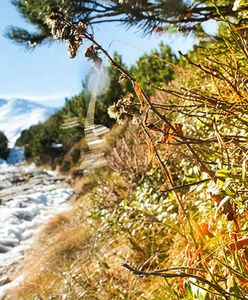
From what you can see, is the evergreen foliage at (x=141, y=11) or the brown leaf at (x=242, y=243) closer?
the brown leaf at (x=242, y=243)

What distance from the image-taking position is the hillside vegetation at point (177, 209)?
1.08 meters

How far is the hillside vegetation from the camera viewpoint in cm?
108

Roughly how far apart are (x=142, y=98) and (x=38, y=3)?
2304mm

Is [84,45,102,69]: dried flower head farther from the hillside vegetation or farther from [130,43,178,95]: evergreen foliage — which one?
[130,43,178,95]: evergreen foliage

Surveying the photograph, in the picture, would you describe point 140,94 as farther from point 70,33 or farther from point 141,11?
point 141,11

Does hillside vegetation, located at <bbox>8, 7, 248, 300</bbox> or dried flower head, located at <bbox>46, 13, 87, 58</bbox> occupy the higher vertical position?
dried flower head, located at <bbox>46, 13, 87, 58</bbox>

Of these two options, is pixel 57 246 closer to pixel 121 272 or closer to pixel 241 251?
pixel 121 272

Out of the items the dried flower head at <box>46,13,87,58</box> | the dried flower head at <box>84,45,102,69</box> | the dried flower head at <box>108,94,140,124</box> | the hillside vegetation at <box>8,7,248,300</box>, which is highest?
the dried flower head at <box>46,13,87,58</box>

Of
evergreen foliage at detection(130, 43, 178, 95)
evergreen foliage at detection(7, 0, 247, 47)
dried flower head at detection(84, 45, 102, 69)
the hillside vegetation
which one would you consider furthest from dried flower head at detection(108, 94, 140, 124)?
evergreen foliage at detection(130, 43, 178, 95)

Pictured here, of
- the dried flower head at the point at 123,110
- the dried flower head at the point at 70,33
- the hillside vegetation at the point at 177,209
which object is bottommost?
the hillside vegetation at the point at 177,209

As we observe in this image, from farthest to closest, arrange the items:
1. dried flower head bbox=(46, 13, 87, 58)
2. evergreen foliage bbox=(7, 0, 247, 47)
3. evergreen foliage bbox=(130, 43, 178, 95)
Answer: evergreen foliage bbox=(130, 43, 178, 95), evergreen foliage bbox=(7, 0, 247, 47), dried flower head bbox=(46, 13, 87, 58)

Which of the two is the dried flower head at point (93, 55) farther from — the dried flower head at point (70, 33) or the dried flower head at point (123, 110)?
the dried flower head at point (123, 110)

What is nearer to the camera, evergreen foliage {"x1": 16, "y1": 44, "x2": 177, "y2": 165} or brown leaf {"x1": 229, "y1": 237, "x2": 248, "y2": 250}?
brown leaf {"x1": 229, "y1": 237, "x2": 248, "y2": 250}

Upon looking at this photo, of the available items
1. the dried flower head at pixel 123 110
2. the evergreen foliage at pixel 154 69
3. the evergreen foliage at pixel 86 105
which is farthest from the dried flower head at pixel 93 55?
the evergreen foliage at pixel 154 69
